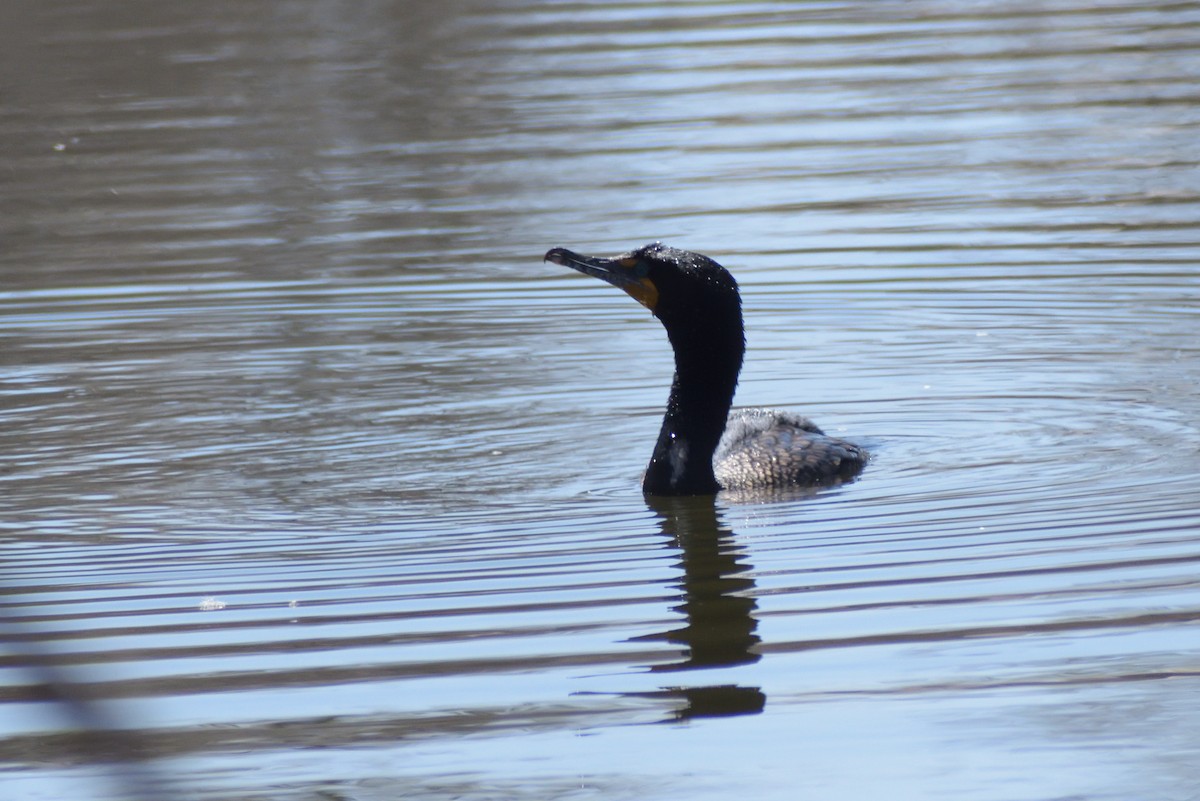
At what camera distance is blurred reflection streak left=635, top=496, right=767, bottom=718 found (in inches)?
218

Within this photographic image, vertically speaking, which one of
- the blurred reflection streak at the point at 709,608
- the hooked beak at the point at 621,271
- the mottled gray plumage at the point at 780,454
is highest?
the hooked beak at the point at 621,271

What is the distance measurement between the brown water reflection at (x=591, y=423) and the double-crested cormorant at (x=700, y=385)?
0.78ft

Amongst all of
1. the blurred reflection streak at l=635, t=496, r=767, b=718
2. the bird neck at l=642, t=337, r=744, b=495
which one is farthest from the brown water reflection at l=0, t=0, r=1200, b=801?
the bird neck at l=642, t=337, r=744, b=495

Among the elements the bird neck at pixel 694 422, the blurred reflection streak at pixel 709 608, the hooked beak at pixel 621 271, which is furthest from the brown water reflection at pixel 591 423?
the hooked beak at pixel 621 271

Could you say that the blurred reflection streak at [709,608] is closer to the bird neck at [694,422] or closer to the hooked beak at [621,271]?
the bird neck at [694,422]

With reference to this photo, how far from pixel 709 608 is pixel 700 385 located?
7.02 ft

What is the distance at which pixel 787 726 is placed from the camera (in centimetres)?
524

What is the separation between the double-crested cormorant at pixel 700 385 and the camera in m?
8.34

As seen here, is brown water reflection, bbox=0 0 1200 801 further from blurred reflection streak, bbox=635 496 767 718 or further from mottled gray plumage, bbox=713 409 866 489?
mottled gray plumage, bbox=713 409 866 489

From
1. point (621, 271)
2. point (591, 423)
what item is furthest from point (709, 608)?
point (591, 423)

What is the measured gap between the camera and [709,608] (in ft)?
21.5

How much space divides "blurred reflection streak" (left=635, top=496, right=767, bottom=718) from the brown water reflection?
23 millimetres

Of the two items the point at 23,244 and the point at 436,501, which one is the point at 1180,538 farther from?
the point at 23,244

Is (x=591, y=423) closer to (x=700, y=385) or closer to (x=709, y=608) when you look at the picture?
(x=700, y=385)
